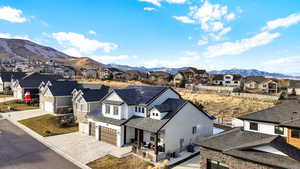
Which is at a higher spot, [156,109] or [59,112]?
[156,109]

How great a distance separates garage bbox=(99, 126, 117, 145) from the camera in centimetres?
2617

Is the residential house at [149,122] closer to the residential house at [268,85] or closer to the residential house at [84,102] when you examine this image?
the residential house at [84,102]

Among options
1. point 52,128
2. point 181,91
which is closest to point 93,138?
point 52,128

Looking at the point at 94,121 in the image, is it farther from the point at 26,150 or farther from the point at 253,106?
the point at 253,106

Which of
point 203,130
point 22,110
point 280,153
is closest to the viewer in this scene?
point 280,153

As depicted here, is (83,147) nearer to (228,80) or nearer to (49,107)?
(49,107)

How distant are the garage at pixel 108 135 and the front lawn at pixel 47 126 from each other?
7.78m

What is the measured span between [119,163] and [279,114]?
16595mm

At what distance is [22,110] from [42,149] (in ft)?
89.8

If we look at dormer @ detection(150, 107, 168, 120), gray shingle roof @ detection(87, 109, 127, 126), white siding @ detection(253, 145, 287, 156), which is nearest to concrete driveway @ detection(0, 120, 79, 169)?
gray shingle roof @ detection(87, 109, 127, 126)

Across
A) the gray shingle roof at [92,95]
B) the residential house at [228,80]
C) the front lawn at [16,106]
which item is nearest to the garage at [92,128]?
the gray shingle roof at [92,95]

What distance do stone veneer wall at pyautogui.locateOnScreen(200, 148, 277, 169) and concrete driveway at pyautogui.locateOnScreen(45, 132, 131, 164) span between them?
978 cm

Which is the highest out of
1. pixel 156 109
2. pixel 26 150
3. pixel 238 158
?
pixel 156 109

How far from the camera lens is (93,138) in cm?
2916
